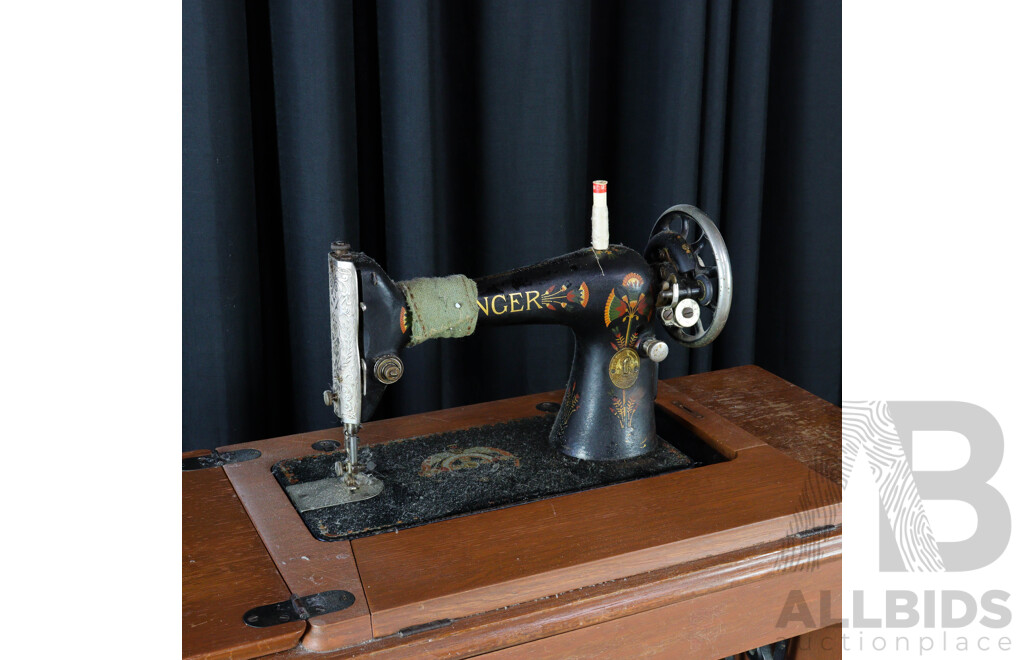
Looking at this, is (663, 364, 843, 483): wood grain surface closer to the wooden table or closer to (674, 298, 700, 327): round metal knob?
the wooden table

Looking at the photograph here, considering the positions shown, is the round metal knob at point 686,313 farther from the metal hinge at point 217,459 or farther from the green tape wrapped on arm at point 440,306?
the metal hinge at point 217,459

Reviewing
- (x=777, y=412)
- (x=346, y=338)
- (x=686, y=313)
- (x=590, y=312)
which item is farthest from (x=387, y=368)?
(x=777, y=412)

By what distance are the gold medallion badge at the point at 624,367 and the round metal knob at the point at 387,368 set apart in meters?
0.29

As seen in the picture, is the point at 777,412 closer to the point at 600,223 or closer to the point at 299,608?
the point at 600,223

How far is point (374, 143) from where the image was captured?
165cm

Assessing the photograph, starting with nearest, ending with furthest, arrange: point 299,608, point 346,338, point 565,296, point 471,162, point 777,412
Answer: point 299,608 → point 346,338 → point 565,296 → point 777,412 → point 471,162

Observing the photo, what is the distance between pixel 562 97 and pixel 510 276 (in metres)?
0.53

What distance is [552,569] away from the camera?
1003mm

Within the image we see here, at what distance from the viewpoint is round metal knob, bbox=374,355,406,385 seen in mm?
1113

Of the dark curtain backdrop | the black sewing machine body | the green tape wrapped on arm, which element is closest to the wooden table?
the black sewing machine body

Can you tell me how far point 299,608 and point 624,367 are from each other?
52cm

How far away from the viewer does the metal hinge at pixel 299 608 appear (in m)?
0.92

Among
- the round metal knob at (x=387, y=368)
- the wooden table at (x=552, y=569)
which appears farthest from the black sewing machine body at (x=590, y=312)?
the wooden table at (x=552, y=569)

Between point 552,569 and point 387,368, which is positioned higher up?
point 387,368
